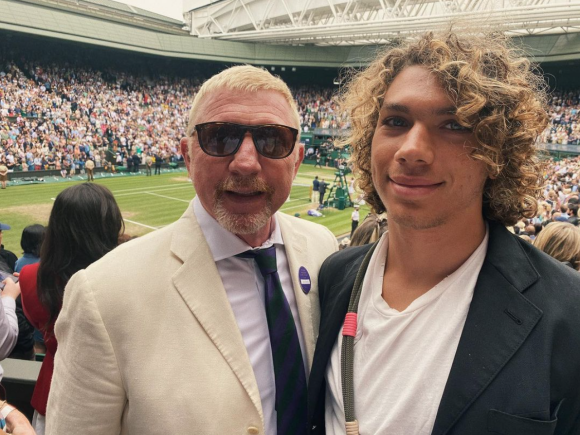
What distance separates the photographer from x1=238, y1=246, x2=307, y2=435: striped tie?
2.05 m

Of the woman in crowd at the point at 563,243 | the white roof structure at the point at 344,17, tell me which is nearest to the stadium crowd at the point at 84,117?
the white roof structure at the point at 344,17

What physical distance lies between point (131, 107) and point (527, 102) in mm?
40189

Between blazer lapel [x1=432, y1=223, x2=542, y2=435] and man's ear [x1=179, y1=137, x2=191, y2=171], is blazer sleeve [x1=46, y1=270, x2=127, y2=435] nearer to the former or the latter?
man's ear [x1=179, y1=137, x2=191, y2=171]

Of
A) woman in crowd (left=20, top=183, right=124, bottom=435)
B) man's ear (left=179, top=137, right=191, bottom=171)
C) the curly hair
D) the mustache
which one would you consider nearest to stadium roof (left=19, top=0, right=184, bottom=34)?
woman in crowd (left=20, top=183, right=124, bottom=435)

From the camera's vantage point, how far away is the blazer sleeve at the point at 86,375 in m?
1.85

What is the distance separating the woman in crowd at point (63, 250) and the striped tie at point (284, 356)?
5.47 feet

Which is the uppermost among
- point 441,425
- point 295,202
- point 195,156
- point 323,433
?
point 195,156

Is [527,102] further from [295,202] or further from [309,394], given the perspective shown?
[295,202]

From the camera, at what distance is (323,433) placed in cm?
212

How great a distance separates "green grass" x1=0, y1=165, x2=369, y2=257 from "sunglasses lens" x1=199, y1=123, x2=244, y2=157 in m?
12.9

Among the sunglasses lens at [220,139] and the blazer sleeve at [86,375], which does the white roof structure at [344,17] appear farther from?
the blazer sleeve at [86,375]

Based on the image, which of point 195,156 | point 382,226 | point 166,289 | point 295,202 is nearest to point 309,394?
point 166,289

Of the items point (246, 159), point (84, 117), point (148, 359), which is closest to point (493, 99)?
point (246, 159)

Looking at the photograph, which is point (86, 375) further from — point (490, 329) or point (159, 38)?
point (159, 38)
